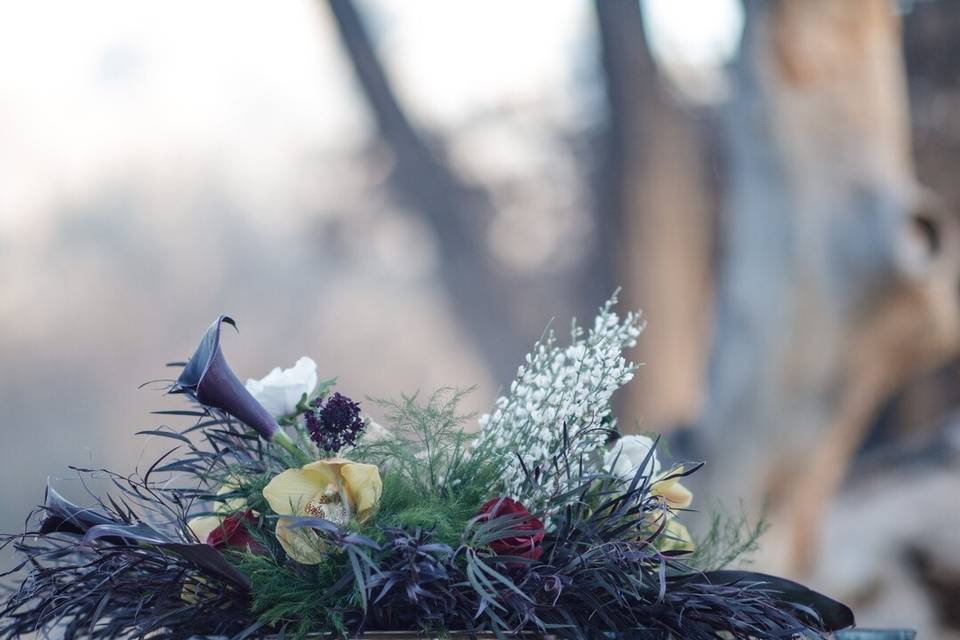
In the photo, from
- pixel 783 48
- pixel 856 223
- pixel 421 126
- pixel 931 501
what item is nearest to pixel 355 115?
pixel 421 126

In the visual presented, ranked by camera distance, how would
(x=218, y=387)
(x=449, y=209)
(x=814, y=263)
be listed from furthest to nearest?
(x=449, y=209)
(x=814, y=263)
(x=218, y=387)

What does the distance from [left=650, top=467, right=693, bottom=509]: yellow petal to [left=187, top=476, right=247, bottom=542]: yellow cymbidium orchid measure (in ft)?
1.28

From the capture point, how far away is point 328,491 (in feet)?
3.19

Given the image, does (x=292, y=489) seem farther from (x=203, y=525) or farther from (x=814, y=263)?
(x=814, y=263)

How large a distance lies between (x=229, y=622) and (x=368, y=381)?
7426mm

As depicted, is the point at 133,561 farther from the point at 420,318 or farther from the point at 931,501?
the point at 420,318

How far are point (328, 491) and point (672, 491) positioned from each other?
1.17ft

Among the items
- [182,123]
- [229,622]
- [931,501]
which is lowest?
[229,622]

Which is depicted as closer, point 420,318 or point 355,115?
point 355,115

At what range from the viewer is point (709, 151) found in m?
5.40

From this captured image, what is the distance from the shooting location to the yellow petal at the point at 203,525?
106cm

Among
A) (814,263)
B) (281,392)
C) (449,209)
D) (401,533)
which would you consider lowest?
(401,533)

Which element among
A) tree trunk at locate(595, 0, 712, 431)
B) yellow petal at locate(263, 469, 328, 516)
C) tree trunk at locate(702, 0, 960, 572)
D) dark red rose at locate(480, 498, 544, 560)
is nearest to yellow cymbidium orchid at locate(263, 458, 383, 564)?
yellow petal at locate(263, 469, 328, 516)

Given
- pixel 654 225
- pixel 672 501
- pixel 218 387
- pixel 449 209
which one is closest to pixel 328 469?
pixel 218 387
